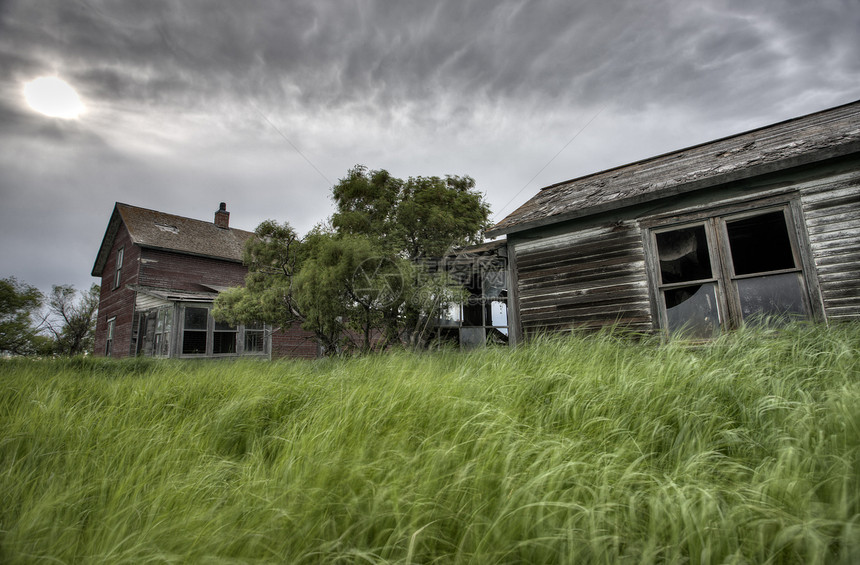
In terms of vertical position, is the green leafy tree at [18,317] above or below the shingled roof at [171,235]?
below

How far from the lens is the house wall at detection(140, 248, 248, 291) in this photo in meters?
16.7

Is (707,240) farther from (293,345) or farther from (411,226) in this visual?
(293,345)

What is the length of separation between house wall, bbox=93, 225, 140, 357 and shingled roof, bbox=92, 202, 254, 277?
1.92ft

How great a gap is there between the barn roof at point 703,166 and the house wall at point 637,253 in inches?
11.4

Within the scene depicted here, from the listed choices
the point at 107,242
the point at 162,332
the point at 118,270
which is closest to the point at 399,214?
the point at 162,332

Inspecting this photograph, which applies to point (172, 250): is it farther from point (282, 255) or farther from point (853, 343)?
point (853, 343)

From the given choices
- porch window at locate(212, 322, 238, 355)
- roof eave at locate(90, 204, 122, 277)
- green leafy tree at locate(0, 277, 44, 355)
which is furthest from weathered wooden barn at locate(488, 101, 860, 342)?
green leafy tree at locate(0, 277, 44, 355)

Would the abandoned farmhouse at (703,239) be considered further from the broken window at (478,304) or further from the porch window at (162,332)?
the porch window at (162,332)

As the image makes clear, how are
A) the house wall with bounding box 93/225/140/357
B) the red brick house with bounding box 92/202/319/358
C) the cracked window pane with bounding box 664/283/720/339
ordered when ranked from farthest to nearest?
the house wall with bounding box 93/225/140/357, the red brick house with bounding box 92/202/319/358, the cracked window pane with bounding box 664/283/720/339

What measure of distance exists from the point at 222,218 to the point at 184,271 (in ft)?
16.0

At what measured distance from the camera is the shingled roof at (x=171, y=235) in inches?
679

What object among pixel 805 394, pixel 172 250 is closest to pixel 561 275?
pixel 805 394

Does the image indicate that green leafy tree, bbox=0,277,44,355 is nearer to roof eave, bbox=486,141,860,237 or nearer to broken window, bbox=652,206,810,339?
roof eave, bbox=486,141,860,237

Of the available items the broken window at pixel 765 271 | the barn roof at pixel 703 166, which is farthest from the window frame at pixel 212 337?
the broken window at pixel 765 271
